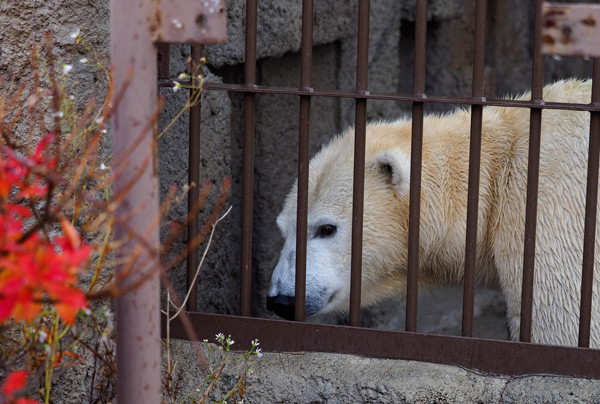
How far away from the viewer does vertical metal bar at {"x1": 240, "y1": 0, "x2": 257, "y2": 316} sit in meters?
2.79

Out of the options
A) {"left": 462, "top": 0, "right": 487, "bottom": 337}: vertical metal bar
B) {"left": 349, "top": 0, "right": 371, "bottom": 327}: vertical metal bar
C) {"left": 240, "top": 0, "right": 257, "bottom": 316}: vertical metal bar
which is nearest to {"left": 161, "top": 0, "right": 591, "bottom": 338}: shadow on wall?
{"left": 240, "top": 0, "right": 257, "bottom": 316}: vertical metal bar

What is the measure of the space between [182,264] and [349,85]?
179cm

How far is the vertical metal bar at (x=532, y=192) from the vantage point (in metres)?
2.75

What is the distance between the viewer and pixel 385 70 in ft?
16.9

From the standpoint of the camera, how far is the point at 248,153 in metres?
2.91

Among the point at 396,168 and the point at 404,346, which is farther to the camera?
the point at 396,168

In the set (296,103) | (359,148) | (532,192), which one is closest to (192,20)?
(359,148)

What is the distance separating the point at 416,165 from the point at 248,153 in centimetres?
58

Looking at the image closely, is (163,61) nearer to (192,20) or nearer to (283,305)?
(283,305)

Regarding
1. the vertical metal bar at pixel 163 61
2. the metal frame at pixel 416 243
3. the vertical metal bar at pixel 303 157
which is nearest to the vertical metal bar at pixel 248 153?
the metal frame at pixel 416 243

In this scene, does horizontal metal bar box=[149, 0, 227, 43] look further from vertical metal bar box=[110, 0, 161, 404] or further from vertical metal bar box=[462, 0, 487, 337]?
vertical metal bar box=[462, 0, 487, 337]

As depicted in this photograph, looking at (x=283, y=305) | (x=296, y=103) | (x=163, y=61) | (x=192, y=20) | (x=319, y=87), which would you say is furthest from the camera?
(x=319, y=87)

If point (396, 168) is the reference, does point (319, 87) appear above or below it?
above

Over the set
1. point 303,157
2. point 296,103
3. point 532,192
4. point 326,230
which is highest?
point 296,103
